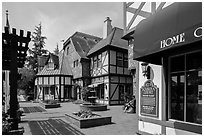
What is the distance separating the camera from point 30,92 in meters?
37.2

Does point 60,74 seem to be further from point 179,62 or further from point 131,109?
point 179,62

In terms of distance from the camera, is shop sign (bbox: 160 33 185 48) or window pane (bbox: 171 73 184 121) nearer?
shop sign (bbox: 160 33 185 48)

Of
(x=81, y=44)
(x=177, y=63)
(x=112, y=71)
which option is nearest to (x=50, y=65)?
(x=81, y=44)

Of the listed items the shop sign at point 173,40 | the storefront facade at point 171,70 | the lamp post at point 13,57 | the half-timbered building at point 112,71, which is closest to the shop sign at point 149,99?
the storefront facade at point 171,70

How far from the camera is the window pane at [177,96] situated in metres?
5.77

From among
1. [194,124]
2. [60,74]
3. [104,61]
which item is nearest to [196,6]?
[194,124]

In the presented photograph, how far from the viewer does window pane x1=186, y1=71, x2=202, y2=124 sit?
17.5 ft

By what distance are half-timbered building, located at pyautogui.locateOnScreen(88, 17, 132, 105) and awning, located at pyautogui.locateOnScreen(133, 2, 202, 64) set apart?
16.1 metres

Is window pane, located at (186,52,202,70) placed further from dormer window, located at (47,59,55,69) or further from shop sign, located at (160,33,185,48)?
dormer window, located at (47,59,55,69)

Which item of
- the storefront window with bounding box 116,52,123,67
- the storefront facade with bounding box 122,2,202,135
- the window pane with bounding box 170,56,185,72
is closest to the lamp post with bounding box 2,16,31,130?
the storefront facade with bounding box 122,2,202,135

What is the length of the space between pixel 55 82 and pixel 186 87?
25751 millimetres

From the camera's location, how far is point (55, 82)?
1163 inches

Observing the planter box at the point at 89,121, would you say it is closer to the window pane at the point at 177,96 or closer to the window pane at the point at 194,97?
the window pane at the point at 177,96

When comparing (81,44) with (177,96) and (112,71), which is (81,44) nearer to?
(112,71)
